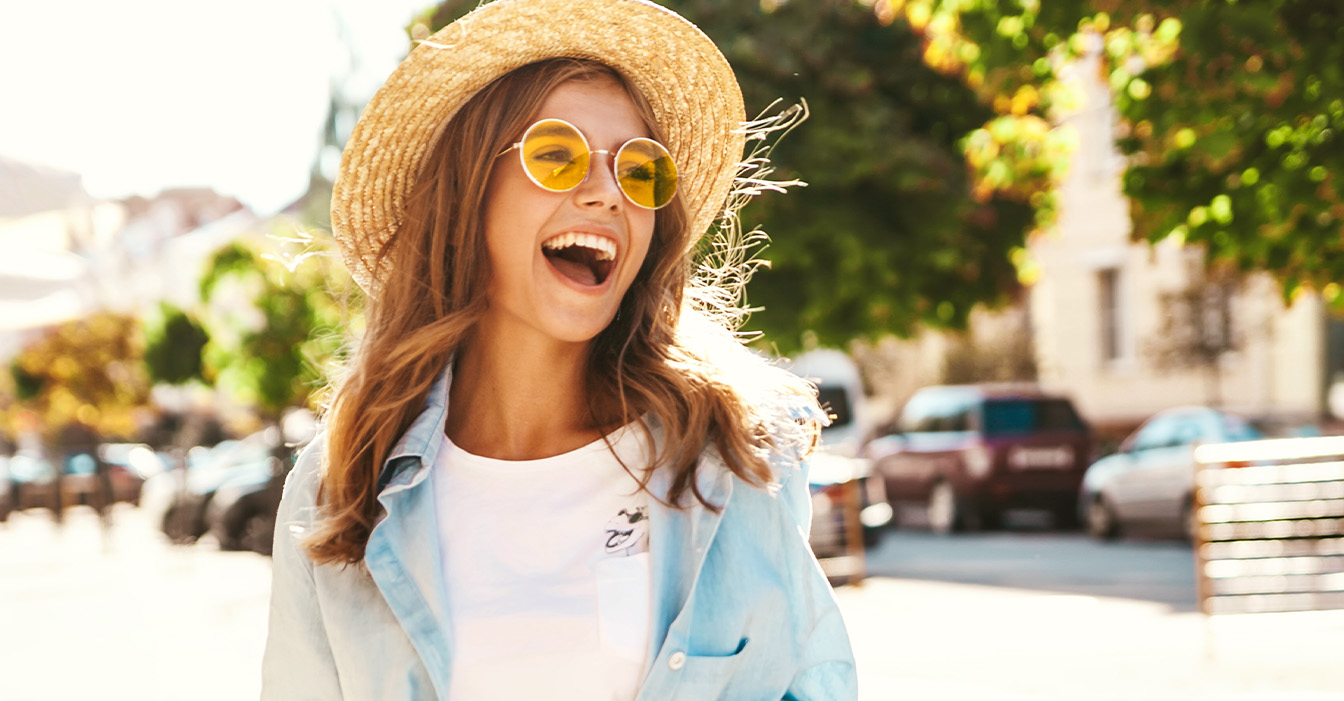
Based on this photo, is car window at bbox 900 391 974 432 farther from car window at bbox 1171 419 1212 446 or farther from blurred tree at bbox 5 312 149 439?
blurred tree at bbox 5 312 149 439

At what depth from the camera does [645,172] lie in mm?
2322

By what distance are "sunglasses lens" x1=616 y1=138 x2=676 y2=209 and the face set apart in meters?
0.02

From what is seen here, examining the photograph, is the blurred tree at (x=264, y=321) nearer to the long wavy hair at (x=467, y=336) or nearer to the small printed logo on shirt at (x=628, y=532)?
the long wavy hair at (x=467, y=336)

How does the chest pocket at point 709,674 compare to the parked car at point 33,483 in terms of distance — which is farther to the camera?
the parked car at point 33,483

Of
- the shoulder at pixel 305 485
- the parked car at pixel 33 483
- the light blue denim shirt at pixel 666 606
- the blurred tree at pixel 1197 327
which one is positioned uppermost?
the shoulder at pixel 305 485

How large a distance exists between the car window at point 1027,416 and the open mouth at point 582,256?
639 inches

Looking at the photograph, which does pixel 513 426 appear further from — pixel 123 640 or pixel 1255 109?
pixel 123 640

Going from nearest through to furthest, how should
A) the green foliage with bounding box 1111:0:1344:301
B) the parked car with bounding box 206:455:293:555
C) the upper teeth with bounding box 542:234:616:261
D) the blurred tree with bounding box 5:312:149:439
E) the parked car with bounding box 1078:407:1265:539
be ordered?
the upper teeth with bounding box 542:234:616:261, the green foliage with bounding box 1111:0:1344:301, the parked car with bounding box 1078:407:1265:539, the parked car with bounding box 206:455:293:555, the blurred tree with bounding box 5:312:149:439

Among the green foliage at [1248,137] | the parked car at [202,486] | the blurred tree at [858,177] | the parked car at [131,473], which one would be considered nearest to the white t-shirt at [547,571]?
the green foliage at [1248,137]

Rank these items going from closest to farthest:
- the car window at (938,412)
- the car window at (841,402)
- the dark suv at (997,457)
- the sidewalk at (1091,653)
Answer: the sidewalk at (1091,653)
the dark suv at (997,457)
the car window at (938,412)
the car window at (841,402)

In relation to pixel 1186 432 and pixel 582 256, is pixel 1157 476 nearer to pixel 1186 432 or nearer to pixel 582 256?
pixel 1186 432

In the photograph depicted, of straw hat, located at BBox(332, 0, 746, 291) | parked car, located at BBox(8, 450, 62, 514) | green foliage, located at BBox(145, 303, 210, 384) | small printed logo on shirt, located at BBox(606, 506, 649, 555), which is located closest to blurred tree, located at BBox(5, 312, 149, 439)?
parked car, located at BBox(8, 450, 62, 514)

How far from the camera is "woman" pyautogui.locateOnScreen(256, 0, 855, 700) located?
2107 mm

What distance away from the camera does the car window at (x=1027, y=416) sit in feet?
59.5
